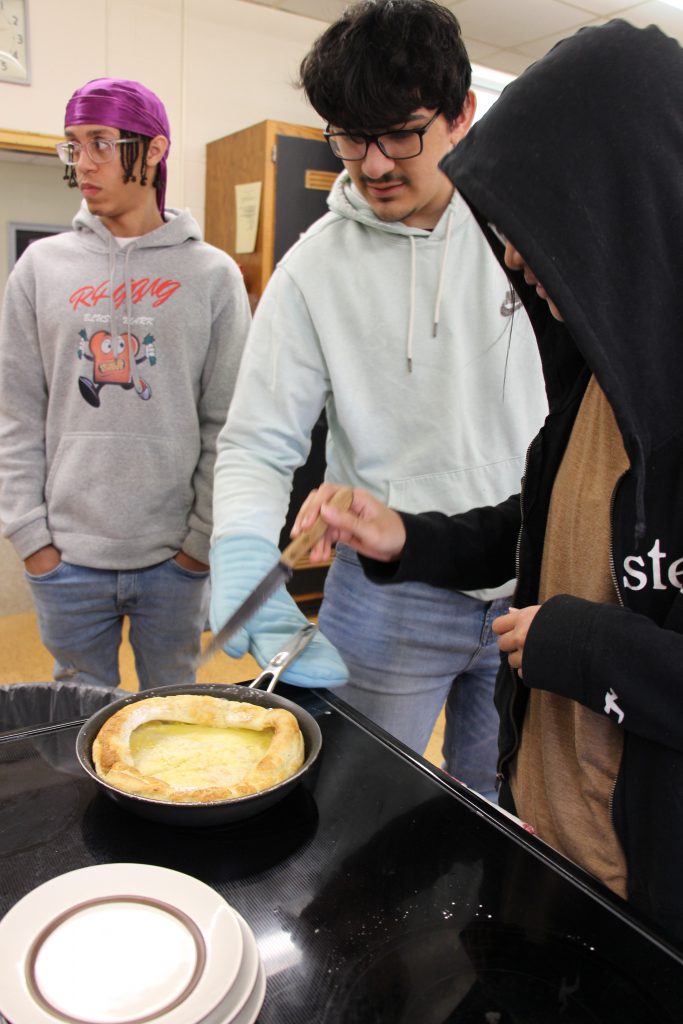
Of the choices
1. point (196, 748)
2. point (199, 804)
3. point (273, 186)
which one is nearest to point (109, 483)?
point (196, 748)

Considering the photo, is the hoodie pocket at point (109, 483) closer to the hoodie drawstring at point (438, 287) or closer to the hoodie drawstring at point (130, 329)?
the hoodie drawstring at point (130, 329)

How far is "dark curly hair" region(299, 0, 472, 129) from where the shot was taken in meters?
1.16

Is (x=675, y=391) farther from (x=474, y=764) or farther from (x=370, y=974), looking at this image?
(x=474, y=764)

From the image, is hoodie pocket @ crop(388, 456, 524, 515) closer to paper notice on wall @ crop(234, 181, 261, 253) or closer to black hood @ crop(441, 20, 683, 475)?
black hood @ crop(441, 20, 683, 475)

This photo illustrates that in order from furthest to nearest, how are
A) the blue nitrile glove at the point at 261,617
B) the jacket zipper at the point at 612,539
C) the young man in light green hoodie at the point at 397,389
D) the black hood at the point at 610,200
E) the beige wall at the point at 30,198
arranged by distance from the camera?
the beige wall at the point at 30,198
the young man in light green hoodie at the point at 397,389
the blue nitrile glove at the point at 261,617
the jacket zipper at the point at 612,539
the black hood at the point at 610,200

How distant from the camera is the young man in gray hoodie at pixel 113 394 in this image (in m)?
1.82

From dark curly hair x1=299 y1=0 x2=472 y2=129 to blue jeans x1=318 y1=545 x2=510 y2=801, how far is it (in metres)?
0.73

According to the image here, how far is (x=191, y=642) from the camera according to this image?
197 cm

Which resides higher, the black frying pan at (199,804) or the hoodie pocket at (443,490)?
the hoodie pocket at (443,490)

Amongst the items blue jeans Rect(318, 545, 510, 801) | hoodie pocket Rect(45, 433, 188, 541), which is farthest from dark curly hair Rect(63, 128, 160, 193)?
blue jeans Rect(318, 545, 510, 801)

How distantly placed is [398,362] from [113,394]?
0.77 metres

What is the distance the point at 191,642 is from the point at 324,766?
1122mm

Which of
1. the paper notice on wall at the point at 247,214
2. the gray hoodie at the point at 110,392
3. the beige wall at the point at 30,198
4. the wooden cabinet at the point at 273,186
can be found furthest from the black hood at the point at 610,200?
the beige wall at the point at 30,198

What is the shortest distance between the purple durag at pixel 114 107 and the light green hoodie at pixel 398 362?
73cm
